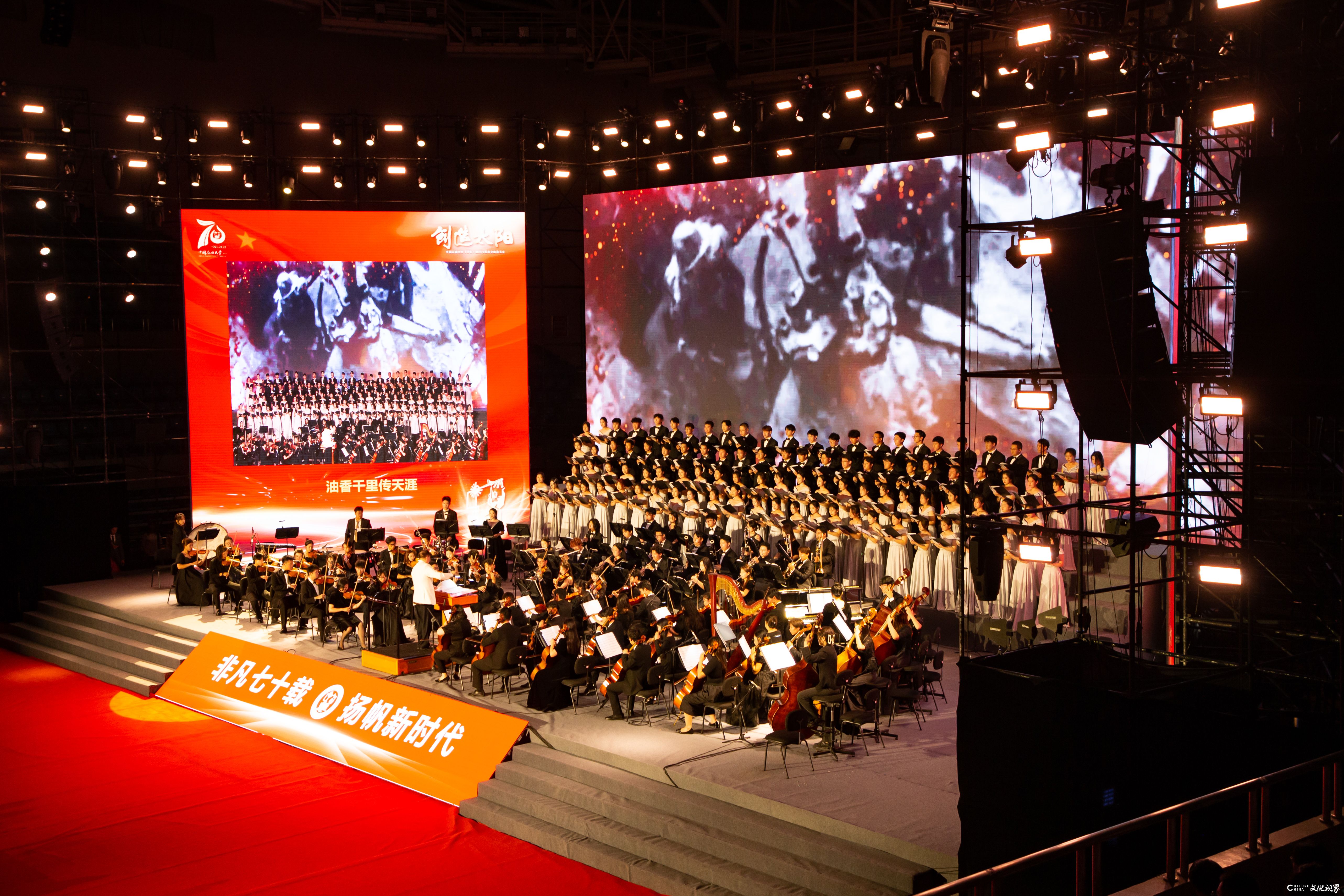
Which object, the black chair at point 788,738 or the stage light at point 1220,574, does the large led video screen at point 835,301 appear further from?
the black chair at point 788,738

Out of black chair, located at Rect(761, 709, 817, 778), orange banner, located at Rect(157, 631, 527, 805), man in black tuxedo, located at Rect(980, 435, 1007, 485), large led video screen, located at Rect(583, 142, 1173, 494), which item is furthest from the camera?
large led video screen, located at Rect(583, 142, 1173, 494)

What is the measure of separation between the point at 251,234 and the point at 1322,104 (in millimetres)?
18298

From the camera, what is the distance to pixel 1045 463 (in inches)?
567

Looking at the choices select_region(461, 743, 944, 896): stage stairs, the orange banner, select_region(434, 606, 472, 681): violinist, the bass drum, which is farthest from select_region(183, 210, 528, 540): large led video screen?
select_region(461, 743, 944, 896): stage stairs

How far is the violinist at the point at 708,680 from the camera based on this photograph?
11578 millimetres

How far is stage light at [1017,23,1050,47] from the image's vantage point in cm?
990

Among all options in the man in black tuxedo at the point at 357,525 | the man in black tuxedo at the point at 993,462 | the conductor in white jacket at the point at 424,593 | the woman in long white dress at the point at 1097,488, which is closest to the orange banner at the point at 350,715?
the conductor in white jacket at the point at 424,593

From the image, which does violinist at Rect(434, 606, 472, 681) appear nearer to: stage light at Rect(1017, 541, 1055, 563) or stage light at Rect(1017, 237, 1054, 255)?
stage light at Rect(1017, 541, 1055, 563)

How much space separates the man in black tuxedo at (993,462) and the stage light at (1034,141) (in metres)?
4.75

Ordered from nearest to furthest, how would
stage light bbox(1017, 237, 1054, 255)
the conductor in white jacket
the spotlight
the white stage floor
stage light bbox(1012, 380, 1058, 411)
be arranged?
the spotlight, the white stage floor, stage light bbox(1017, 237, 1054, 255), stage light bbox(1012, 380, 1058, 411), the conductor in white jacket

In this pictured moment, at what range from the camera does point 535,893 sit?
9875mm

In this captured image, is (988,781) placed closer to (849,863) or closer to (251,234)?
(849,863)

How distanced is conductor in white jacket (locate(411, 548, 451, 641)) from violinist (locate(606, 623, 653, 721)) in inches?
140

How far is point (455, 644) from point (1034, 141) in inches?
342
